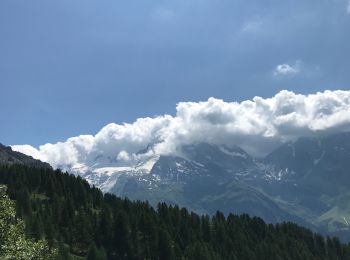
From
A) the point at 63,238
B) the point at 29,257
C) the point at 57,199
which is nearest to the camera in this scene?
the point at 29,257

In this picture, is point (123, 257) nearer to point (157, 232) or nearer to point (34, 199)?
point (157, 232)

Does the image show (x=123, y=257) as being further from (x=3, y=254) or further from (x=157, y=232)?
(x=3, y=254)

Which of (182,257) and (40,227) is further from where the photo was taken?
(182,257)

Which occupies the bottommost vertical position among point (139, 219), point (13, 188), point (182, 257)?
point (182, 257)

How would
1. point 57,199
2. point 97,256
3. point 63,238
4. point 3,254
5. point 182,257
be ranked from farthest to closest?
point 57,199 < point 182,257 < point 63,238 < point 97,256 < point 3,254

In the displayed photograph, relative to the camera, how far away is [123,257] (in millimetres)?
177500

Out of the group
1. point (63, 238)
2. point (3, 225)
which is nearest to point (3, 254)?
point (3, 225)

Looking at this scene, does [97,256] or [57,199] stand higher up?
[57,199]

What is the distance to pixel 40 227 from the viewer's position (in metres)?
153

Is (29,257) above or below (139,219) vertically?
below

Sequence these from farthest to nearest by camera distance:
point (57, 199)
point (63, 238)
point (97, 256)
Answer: point (57, 199) < point (63, 238) < point (97, 256)

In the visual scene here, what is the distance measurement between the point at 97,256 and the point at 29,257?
100645 mm

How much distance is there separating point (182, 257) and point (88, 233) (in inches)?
1414

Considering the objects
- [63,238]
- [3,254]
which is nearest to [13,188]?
[63,238]
